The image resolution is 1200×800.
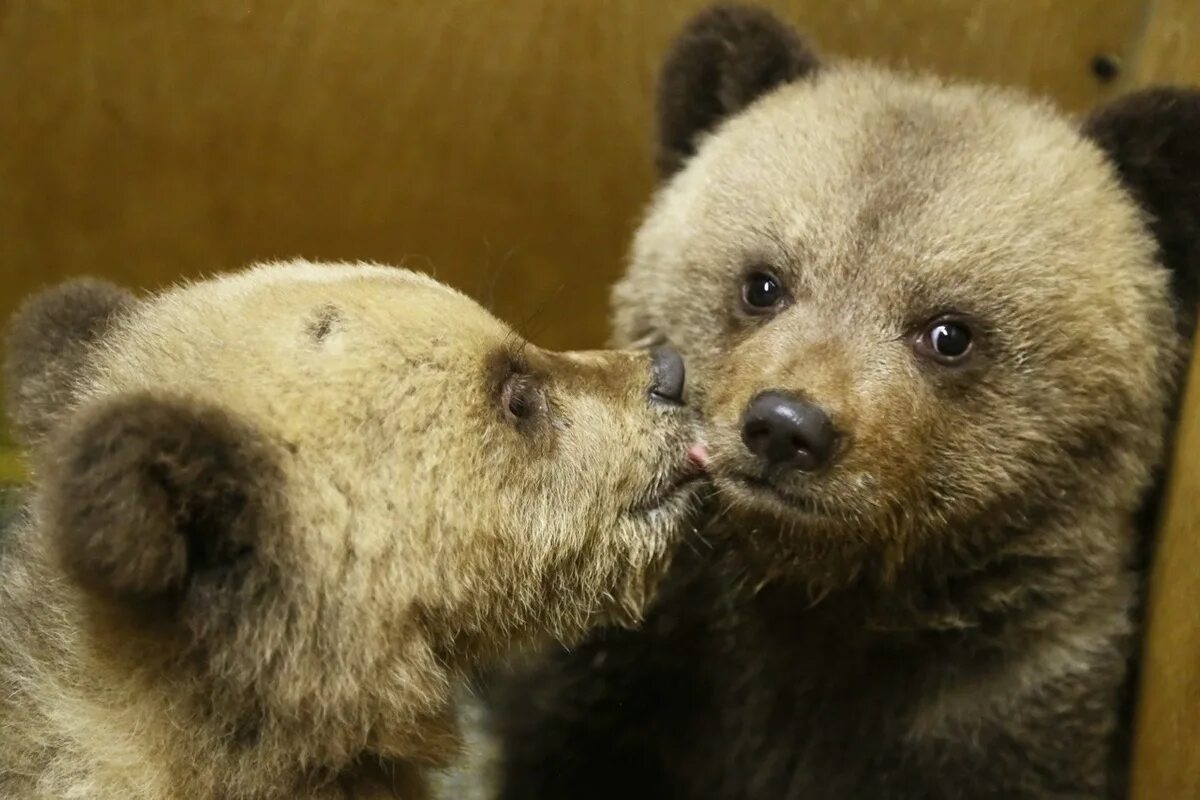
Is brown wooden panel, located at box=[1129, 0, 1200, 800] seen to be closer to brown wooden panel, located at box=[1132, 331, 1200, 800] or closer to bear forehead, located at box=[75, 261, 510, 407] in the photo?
brown wooden panel, located at box=[1132, 331, 1200, 800]

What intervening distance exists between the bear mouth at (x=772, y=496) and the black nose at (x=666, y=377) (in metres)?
0.16

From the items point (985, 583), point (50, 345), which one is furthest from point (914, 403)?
point (50, 345)

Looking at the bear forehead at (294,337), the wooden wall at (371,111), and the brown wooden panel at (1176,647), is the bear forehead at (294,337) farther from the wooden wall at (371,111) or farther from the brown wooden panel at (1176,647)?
the brown wooden panel at (1176,647)

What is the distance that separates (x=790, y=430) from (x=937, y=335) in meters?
0.35

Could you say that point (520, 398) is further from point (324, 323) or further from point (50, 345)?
point (50, 345)

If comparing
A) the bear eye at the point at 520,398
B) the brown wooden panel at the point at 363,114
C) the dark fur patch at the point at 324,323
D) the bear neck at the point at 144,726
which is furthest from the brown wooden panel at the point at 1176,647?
the dark fur patch at the point at 324,323

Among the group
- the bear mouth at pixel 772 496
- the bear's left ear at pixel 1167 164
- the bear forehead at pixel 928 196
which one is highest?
the bear's left ear at pixel 1167 164

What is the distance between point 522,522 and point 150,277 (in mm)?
1577

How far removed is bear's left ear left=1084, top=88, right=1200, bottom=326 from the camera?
195 cm

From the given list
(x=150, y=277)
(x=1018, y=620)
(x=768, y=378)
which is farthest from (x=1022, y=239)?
(x=150, y=277)

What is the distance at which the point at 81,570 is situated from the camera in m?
1.30

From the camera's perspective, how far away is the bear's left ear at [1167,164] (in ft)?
6.39

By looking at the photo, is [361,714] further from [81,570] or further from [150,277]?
[150,277]

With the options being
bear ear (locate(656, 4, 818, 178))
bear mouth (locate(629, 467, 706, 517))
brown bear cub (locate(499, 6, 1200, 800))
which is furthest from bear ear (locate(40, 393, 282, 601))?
bear ear (locate(656, 4, 818, 178))
